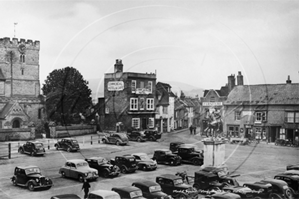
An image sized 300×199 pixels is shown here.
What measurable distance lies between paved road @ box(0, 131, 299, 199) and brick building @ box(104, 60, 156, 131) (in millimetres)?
2353

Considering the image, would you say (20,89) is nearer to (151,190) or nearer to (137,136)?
(137,136)

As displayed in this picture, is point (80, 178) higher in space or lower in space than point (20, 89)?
lower

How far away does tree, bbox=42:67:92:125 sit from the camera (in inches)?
1141

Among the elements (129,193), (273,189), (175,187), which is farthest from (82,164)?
(273,189)

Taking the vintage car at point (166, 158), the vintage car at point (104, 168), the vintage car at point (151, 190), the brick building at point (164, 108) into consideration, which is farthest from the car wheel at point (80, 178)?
the brick building at point (164, 108)

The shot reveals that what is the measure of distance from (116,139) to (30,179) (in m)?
11.3

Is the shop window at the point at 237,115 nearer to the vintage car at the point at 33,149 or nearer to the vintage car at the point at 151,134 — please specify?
the vintage car at the point at 151,134

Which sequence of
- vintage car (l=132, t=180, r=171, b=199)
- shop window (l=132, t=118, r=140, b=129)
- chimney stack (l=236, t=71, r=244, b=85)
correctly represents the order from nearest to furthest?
vintage car (l=132, t=180, r=171, b=199) → shop window (l=132, t=118, r=140, b=129) → chimney stack (l=236, t=71, r=244, b=85)

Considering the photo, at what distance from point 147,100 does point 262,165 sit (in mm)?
9999

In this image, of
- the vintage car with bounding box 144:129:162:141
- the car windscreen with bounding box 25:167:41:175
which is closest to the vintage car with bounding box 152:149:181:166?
the vintage car with bounding box 144:129:162:141

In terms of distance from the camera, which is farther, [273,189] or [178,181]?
[178,181]

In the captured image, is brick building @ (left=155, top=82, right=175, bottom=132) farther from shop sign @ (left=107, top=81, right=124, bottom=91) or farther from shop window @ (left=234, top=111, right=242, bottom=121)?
shop window @ (left=234, top=111, right=242, bottom=121)

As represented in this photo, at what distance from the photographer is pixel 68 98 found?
2955 cm

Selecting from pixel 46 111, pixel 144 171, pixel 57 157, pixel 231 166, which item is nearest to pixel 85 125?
pixel 46 111
